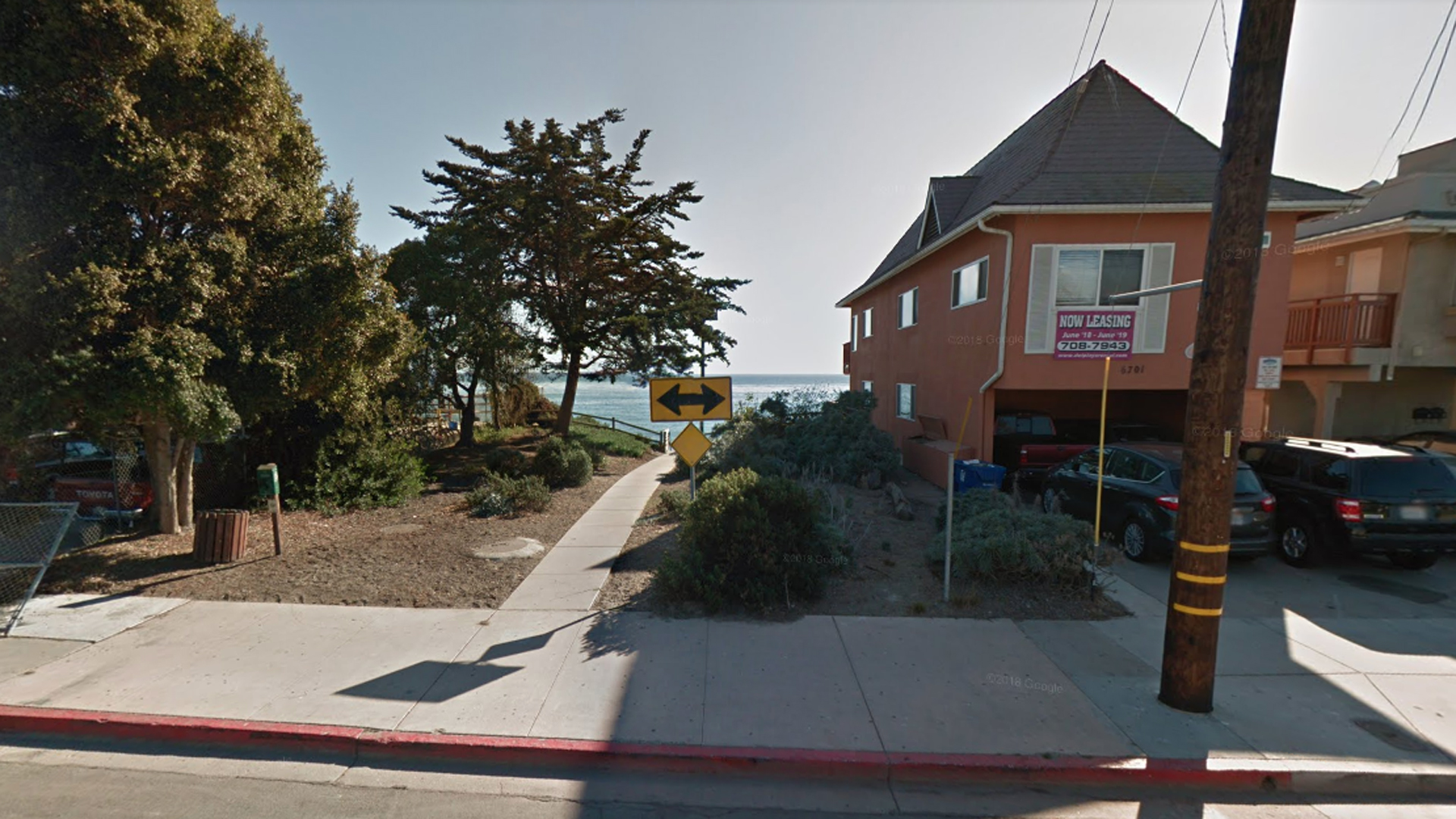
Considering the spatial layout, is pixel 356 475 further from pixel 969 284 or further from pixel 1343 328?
pixel 1343 328

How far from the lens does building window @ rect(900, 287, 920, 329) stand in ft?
48.4

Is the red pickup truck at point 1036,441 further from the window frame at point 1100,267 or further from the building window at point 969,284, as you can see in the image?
the window frame at point 1100,267

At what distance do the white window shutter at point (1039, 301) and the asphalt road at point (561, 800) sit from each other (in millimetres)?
7830

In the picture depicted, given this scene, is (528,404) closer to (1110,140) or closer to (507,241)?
(507,241)

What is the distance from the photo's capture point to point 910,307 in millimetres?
15398

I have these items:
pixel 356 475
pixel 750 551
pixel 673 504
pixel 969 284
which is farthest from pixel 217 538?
pixel 969 284

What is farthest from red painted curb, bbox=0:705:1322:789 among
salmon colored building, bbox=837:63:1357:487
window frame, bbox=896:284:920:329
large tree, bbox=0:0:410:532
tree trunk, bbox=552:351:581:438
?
tree trunk, bbox=552:351:581:438

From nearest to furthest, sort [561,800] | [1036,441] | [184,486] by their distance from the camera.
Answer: [561,800] → [184,486] → [1036,441]

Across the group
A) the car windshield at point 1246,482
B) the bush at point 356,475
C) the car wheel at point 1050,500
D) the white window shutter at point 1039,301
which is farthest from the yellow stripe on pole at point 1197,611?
the bush at point 356,475

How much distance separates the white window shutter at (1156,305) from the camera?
10037mm

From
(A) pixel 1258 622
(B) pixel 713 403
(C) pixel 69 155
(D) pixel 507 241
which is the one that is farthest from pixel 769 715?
(D) pixel 507 241

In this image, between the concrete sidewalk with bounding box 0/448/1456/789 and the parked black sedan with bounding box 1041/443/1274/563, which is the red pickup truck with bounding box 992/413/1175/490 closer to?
the parked black sedan with bounding box 1041/443/1274/563

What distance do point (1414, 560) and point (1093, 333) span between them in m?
5.01

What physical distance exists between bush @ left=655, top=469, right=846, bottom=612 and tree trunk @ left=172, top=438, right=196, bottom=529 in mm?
7204
